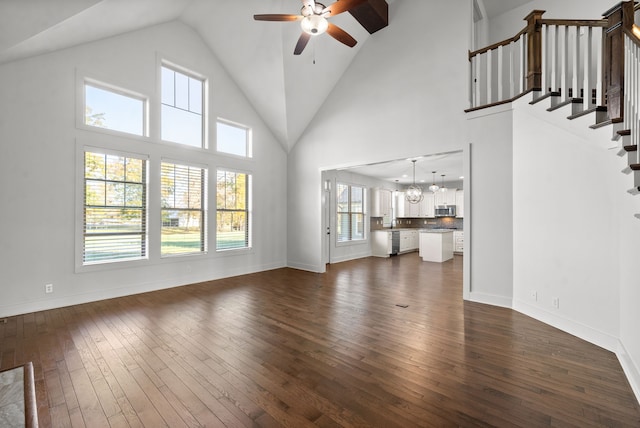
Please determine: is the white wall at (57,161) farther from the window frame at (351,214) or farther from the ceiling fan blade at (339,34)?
the window frame at (351,214)

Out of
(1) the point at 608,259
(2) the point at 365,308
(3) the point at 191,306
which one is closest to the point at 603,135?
(1) the point at 608,259

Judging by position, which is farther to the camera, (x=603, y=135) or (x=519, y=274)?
(x=519, y=274)

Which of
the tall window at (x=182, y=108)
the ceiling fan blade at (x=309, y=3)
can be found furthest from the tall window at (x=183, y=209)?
the ceiling fan blade at (x=309, y=3)

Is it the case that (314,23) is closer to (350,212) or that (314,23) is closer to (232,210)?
(232,210)

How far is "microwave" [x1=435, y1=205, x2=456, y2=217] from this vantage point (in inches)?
417

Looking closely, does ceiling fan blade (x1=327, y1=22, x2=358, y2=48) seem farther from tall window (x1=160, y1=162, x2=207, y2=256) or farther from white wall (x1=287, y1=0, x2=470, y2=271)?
tall window (x1=160, y1=162, x2=207, y2=256)

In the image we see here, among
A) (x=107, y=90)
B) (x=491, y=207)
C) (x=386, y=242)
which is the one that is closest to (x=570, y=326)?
(x=491, y=207)

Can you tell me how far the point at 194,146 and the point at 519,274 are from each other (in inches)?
239

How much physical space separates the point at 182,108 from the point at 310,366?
5422 mm

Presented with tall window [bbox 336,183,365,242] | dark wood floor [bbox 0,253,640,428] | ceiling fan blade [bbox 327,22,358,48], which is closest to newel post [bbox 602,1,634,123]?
dark wood floor [bbox 0,253,640,428]

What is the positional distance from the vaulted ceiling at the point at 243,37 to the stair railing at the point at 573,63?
188cm

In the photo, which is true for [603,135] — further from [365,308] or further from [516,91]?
[365,308]

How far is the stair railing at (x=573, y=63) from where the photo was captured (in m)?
2.52

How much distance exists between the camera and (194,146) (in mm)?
5859
